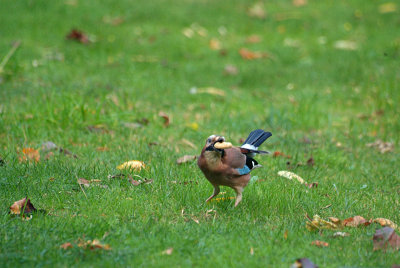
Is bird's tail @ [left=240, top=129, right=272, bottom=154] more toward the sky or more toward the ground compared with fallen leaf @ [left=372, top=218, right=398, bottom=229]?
more toward the sky

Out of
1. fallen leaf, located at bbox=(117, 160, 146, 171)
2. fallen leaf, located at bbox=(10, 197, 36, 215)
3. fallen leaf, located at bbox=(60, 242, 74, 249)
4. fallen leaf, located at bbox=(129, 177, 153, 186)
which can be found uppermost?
fallen leaf, located at bbox=(60, 242, 74, 249)

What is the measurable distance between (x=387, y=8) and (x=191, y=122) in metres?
7.34

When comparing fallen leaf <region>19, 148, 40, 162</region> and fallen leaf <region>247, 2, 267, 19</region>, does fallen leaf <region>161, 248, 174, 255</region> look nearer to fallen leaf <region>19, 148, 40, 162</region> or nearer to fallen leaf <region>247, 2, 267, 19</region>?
fallen leaf <region>19, 148, 40, 162</region>

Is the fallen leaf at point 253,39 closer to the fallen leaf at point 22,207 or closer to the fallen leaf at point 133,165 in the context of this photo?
the fallen leaf at point 133,165

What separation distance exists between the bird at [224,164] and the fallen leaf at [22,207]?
1302 mm

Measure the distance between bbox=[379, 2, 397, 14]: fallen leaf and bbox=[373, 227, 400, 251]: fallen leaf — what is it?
9.47m

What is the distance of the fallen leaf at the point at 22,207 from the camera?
12.8 ft

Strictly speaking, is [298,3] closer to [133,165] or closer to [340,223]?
[133,165]


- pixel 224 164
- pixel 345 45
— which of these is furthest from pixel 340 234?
pixel 345 45

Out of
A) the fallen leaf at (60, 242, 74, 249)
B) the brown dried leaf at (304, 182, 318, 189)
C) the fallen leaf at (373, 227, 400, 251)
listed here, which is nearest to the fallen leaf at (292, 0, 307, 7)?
the brown dried leaf at (304, 182, 318, 189)

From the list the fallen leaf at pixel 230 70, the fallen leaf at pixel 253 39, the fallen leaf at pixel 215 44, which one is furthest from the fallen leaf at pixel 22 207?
the fallen leaf at pixel 253 39

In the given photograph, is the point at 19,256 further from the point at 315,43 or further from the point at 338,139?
the point at 315,43

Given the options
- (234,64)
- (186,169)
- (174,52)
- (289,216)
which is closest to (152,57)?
(174,52)

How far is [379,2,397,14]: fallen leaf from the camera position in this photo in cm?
1210
